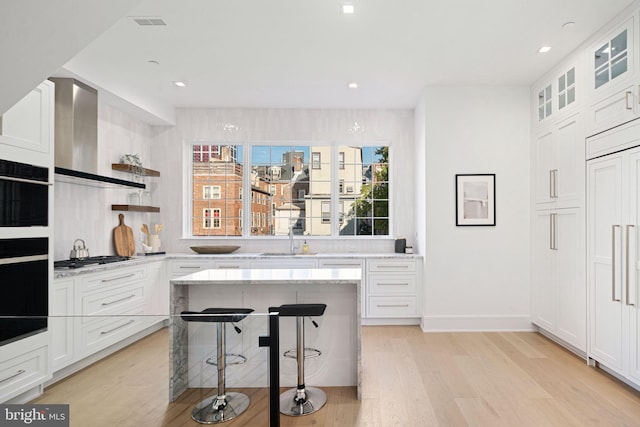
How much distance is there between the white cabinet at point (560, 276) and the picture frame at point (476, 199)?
514 mm

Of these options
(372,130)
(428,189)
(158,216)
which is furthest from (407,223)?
(158,216)

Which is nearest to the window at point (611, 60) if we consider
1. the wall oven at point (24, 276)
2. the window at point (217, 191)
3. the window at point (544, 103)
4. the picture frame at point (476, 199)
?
the window at point (544, 103)

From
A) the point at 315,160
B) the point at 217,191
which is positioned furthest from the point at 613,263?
the point at 217,191

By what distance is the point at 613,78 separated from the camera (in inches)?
122

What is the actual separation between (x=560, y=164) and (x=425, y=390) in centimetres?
261

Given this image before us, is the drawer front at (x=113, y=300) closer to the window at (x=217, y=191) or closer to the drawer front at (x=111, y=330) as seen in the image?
the window at (x=217, y=191)

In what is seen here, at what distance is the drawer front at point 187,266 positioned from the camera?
4.84 meters

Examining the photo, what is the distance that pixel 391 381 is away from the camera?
310cm

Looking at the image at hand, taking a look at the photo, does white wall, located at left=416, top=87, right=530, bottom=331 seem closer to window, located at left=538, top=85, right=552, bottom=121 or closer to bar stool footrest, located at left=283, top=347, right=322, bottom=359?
window, located at left=538, top=85, right=552, bottom=121

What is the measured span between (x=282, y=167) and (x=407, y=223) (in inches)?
77.6

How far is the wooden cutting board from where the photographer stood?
4.59m

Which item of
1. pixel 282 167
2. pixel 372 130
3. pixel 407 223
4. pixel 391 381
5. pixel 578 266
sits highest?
pixel 372 130

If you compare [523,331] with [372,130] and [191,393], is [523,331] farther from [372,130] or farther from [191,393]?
[191,393]

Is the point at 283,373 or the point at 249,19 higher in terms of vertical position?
the point at 249,19
